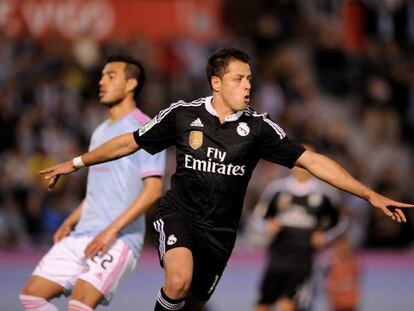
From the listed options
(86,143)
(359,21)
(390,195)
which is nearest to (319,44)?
(359,21)

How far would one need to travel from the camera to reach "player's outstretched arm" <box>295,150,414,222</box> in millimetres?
6961

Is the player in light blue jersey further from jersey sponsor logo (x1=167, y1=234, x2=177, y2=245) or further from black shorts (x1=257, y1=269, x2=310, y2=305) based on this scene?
black shorts (x1=257, y1=269, x2=310, y2=305)

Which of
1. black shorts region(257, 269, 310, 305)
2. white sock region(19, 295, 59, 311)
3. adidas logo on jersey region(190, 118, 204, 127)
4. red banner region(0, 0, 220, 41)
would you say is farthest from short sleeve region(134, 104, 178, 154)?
red banner region(0, 0, 220, 41)

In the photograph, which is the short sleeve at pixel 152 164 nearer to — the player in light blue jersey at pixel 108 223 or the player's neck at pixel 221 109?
the player in light blue jersey at pixel 108 223

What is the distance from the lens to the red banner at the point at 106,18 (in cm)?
1616

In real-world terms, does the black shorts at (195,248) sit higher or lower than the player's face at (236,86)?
lower

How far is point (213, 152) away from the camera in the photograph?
735 cm

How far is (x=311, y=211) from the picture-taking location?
11.6m

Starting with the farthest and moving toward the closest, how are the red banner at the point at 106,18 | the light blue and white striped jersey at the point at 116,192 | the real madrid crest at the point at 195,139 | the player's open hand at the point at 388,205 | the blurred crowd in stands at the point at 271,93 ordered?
the red banner at the point at 106,18 < the blurred crowd in stands at the point at 271,93 < the light blue and white striped jersey at the point at 116,192 < the real madrid crest at the point at 195,139 < the player's open hand at the point at 388,205

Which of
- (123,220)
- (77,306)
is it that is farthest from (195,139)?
(77,306)

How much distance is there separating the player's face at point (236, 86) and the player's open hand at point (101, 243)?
134cm

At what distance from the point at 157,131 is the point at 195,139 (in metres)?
0.29

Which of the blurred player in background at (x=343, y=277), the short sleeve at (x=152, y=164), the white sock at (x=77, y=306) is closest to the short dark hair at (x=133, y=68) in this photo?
the short sleeve at (x=152, y=164)

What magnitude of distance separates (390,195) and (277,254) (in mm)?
5598
